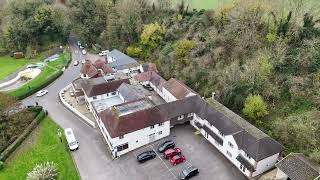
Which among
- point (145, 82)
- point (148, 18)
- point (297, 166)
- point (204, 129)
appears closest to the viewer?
point (297, 166)

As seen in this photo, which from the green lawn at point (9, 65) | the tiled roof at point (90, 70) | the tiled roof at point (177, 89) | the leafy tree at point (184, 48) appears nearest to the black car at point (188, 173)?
the tiled roof at point (177, 89)

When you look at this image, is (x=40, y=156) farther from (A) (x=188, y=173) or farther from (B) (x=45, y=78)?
(B) (x=45, y=78)

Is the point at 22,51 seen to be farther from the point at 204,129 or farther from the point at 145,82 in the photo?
the point at 204,129

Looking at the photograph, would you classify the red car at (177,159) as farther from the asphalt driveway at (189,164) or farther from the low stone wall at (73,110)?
the low stone wall at (73,110)

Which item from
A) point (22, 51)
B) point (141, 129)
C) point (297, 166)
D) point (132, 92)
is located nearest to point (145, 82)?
point (132, 92)

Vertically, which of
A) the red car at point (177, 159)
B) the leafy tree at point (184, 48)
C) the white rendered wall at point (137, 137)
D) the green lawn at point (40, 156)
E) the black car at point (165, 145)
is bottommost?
the green lawn at point (40, 156)

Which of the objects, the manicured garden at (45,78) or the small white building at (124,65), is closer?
the manicured garden at (45,78)

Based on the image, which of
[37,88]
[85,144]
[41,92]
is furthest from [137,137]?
[37,88]

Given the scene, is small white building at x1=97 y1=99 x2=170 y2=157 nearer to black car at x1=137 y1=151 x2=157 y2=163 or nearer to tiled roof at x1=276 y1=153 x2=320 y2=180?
black car at x1=137 y1=151 x2=157 y2=163
